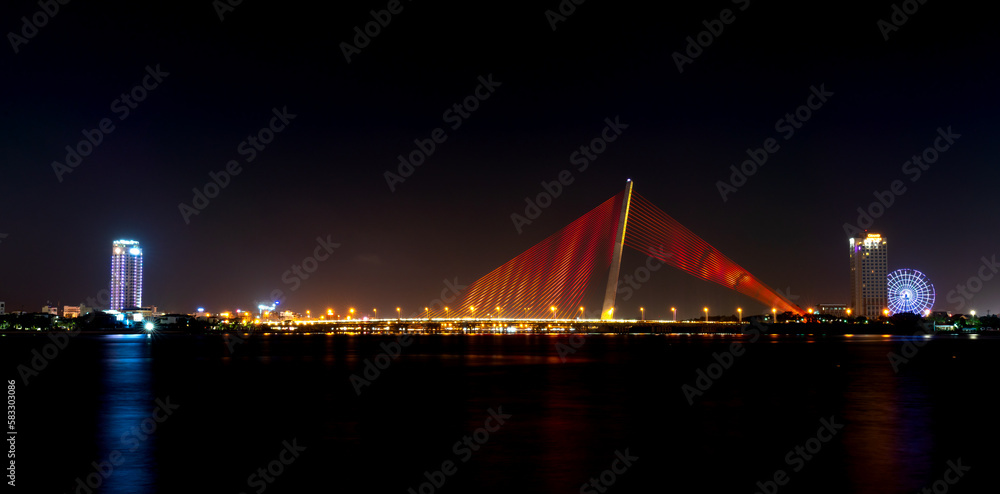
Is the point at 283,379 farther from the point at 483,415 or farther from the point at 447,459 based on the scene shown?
the point at 447,459

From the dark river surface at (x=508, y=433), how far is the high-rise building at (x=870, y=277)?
170m

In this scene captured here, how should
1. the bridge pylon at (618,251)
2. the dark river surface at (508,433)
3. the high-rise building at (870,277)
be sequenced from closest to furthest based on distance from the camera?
the dark river surface at (508,433)
the bridge pylon at (618,251)
the high-rise building at (870,277)

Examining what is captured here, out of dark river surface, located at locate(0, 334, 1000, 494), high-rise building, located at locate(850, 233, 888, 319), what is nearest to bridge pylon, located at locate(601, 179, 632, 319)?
dark river surface, located at locate(0, 334, 1000, 494)

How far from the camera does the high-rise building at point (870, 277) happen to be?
7584 inches

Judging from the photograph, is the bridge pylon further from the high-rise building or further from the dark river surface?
the high-rise building

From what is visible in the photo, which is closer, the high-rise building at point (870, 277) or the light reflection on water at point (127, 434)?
the light reflection on water at point (127, 434)

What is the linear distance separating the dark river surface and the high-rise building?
557 feet

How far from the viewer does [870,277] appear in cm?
19400

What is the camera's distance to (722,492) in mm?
12961

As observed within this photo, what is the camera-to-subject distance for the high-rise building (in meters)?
193

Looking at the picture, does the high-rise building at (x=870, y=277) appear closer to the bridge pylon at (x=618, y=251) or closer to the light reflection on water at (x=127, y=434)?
the bridge pylon at (x=618, y=251)

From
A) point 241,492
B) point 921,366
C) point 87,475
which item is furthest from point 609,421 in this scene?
point 921,366

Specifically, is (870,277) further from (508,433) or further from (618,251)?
(508,433)

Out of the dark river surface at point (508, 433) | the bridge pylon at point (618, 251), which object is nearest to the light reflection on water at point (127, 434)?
the dark river surface at point (508, 433)
